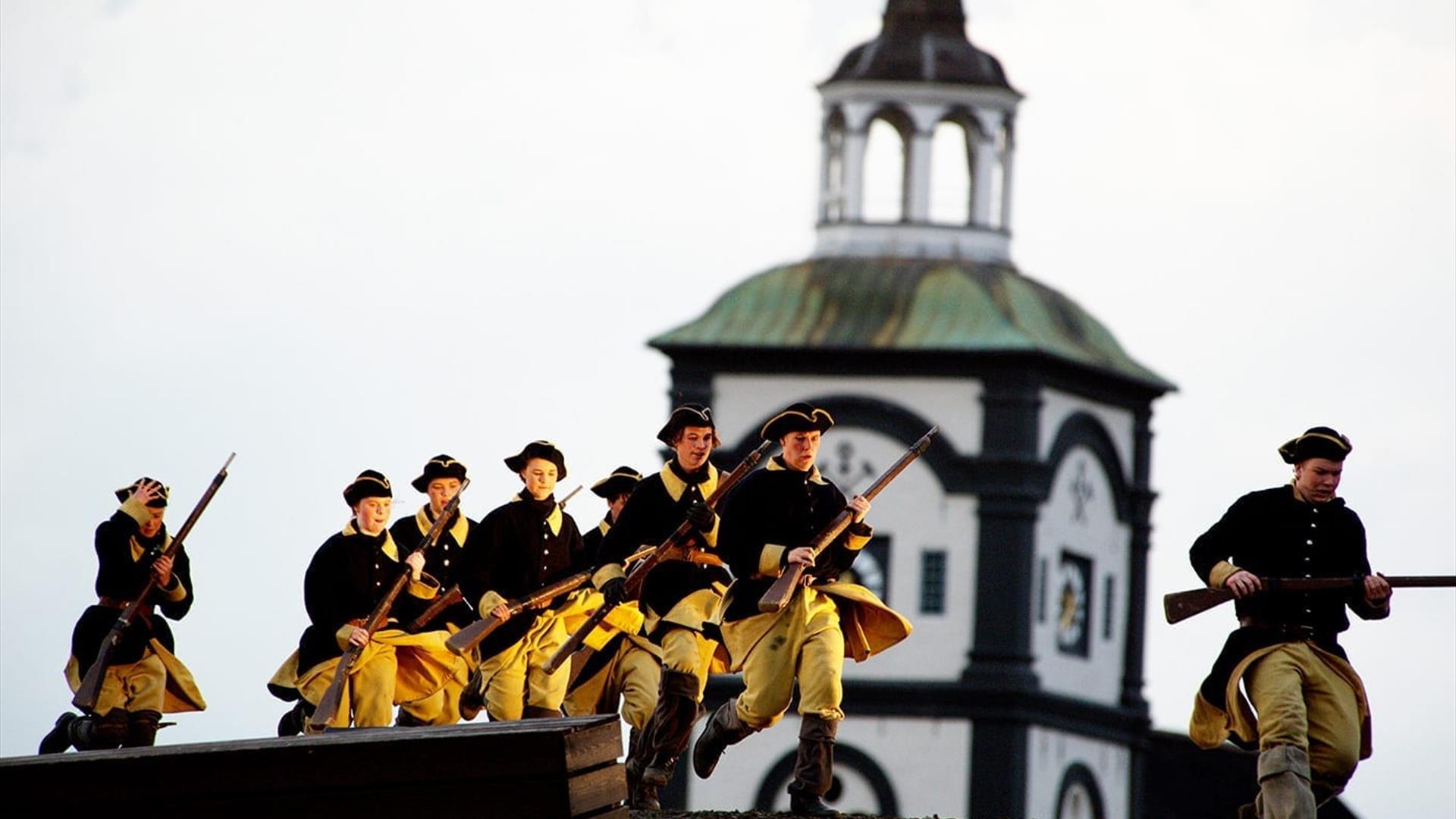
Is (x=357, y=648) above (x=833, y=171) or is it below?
below

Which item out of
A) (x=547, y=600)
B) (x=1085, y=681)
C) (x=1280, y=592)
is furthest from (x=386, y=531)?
(x=1085, y=681)

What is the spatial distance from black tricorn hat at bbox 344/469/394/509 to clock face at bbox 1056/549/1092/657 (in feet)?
186

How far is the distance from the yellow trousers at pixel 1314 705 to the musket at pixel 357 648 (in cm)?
604

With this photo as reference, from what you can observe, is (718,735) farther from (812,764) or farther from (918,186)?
(918,186)

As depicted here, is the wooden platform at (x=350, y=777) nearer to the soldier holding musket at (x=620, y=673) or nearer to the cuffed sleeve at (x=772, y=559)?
the cuffed sleeve at (x=772, y=559)

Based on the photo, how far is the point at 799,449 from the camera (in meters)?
26.2

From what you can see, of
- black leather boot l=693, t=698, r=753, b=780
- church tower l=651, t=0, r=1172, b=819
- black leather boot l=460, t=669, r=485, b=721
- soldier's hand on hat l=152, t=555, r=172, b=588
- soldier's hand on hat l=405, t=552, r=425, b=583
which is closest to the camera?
black leather boot l=693, t=698, r=753, b=780

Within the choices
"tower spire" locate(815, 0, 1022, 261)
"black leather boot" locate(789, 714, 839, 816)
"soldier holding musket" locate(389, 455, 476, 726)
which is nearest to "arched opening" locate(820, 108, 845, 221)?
"tower spire" locate(815, 0, 1022, 261)

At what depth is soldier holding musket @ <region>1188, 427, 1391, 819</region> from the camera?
80.7 feet

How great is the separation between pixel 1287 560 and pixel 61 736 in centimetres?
843

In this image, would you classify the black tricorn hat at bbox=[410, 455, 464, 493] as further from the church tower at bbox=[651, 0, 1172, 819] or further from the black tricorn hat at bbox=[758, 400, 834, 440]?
the church tower at bbox=[651, 0, 1172, 819]

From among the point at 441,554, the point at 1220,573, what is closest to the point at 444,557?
the point at 441,554

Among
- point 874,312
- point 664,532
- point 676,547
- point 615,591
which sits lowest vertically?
point 615,591

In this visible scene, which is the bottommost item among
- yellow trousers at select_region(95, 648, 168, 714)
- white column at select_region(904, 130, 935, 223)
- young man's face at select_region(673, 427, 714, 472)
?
yellow trousers at select_region(95, 648, 168, 714)
